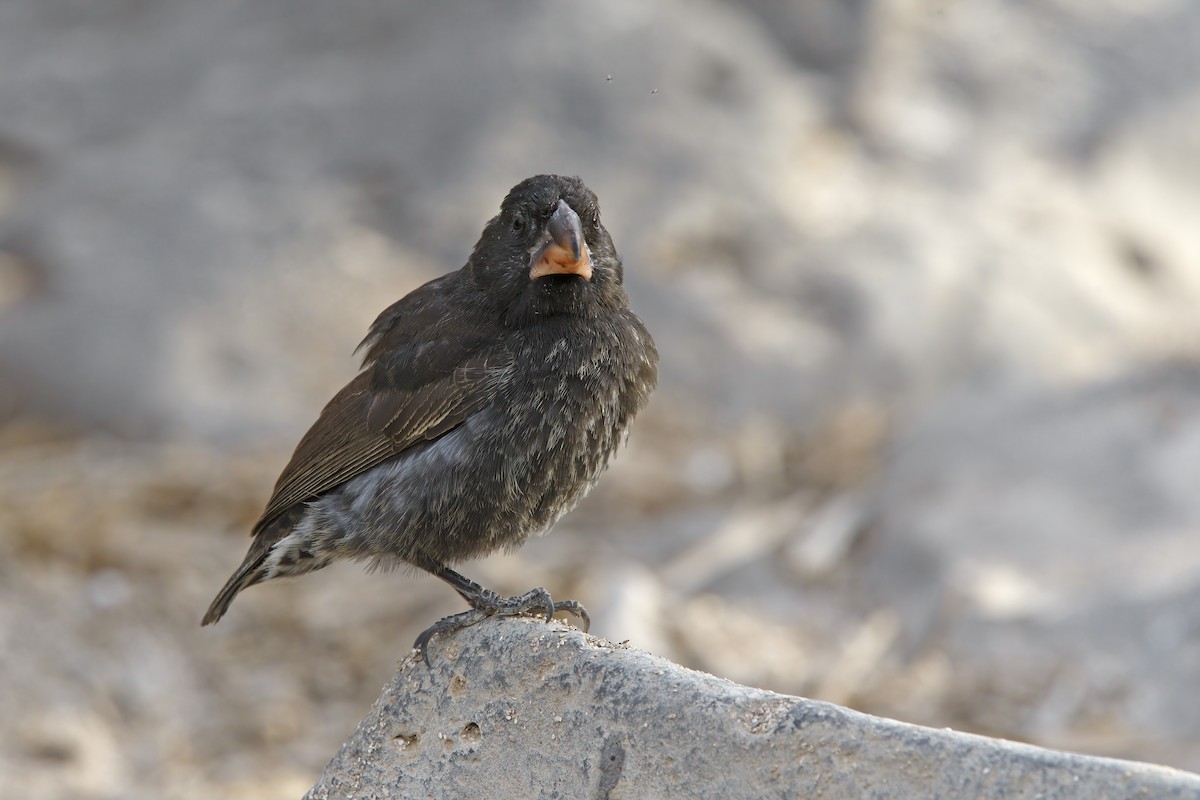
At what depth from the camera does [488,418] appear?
13.0ft

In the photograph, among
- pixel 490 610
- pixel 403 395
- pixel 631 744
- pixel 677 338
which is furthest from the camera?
pixel 677 338

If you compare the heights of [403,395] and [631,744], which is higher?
[403,395]

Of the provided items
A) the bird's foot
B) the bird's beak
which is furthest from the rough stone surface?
the bird's beak

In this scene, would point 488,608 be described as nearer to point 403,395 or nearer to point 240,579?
point 403,395

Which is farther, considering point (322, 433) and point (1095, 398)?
point (1095, 398)

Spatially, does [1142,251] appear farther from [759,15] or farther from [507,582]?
[507,582]

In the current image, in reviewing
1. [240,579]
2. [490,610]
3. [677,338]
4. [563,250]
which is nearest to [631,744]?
[490,610]

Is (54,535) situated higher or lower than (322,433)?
higher

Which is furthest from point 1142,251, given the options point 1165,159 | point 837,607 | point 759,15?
point 837,607

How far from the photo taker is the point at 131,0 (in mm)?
9203

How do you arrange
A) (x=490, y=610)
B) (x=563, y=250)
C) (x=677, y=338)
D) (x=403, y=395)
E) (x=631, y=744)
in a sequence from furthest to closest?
1. (x=677, y=338)
2. (x=403, y=395)
3. (x=563, y=250)
4. (x=490, y=610)
5. (x=631, y=744)

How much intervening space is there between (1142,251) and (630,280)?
3125mm

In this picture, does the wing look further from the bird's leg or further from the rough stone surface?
the rough stone surface

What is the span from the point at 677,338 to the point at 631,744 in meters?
5.36
